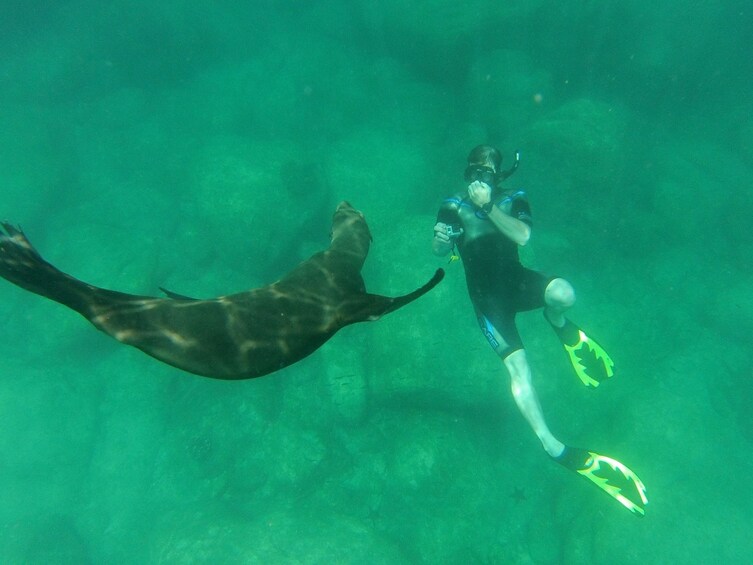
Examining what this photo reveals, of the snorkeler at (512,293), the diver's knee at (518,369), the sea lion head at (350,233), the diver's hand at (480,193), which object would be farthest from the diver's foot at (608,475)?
the sea lion head at (350,233)

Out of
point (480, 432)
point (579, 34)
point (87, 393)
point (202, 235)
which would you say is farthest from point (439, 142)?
point (87, 393)

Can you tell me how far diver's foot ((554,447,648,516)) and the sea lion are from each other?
477 cm

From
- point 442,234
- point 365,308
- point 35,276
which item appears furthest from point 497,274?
point 35,276

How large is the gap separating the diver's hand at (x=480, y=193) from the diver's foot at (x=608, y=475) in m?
3.67

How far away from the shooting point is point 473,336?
9578 mm

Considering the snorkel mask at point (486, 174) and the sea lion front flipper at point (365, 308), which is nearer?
the sea lion front flipper at point (365, 308)

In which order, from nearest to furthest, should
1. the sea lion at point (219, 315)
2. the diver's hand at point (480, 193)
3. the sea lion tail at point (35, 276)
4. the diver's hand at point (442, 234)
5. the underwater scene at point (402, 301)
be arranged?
Answer: the sea lion tail at point (35, 276)
the sea lion at point (219, 315)
the diver's hand at point (480, 193)
the diver's hand at point (442, 234)
the underwater scene at point (402, 301)

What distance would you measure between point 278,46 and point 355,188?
1434 centimetres

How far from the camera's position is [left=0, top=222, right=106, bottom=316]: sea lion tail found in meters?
2.01

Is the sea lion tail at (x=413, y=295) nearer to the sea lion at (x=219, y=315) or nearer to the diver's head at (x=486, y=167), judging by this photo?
the sea lion at (x=219, y=315)

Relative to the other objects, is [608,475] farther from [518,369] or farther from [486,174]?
[486,174]

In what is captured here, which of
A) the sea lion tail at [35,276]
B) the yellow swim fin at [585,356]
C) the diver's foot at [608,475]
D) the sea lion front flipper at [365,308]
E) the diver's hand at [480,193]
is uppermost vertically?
the diver's hand at [480,193]

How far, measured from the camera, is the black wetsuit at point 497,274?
614cm

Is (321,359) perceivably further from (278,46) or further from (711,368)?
(278,46)
